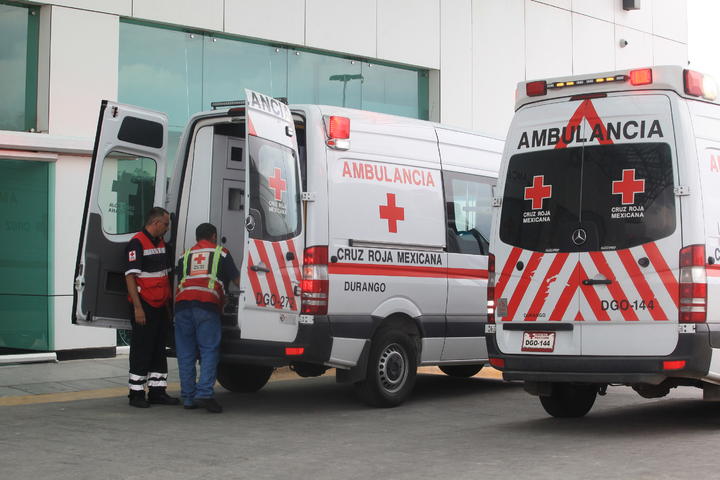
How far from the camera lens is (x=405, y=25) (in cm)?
1744

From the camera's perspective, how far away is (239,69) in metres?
15.4

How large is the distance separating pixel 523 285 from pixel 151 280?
11.2 feet

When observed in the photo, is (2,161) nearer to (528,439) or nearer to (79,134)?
(79,134)

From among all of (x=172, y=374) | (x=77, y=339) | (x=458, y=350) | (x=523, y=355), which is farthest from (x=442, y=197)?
(x=77, y=339)

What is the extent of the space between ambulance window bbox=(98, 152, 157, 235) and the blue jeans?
2991 millimetres

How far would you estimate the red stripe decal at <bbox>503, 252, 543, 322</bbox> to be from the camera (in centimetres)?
865

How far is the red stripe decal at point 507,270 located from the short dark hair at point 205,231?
8.53 feet

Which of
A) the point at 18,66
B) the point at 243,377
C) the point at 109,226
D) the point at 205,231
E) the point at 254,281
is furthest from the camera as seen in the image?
the point at 18,66

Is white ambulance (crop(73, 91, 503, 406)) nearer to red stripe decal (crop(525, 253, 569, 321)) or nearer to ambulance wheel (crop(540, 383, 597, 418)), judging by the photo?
ambulance wheel (crop(540, 383, 597, 418))

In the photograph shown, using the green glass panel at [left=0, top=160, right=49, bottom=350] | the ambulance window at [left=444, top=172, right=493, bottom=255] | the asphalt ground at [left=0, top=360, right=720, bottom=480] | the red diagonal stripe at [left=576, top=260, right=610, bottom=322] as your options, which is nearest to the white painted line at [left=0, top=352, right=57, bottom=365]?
the green glass panel at [left=0, top=160, right=49, bottom=350]

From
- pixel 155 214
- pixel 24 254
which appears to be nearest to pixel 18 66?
pixel 24 254

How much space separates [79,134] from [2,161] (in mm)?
963

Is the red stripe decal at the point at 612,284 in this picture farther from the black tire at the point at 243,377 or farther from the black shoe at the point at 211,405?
the black tire at the point at 243,377

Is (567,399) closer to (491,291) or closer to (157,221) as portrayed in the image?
(491,291)
